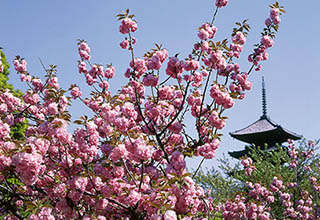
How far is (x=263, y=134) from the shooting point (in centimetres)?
2370

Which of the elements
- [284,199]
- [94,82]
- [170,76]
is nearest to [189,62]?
[170,76]

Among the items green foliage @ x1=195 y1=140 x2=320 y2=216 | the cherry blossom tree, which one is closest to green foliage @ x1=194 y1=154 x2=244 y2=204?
green foliage @ x1=195 y1=140 x2=320 y2=216

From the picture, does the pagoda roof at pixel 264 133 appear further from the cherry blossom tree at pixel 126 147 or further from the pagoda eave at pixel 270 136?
the cherry blossom tree at pixel 126 147

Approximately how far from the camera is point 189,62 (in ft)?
11.3

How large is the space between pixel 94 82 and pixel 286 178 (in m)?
8.63

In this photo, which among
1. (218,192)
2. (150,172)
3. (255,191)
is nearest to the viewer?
(150,172)

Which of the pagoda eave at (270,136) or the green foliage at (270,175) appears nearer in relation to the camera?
the green foliage at (270,175)

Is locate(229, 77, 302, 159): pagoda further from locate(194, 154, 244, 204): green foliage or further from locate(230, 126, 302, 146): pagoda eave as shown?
locate(194, 154, 244, 204): green foliage

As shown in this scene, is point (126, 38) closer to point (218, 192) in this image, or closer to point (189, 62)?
point (189, 62)

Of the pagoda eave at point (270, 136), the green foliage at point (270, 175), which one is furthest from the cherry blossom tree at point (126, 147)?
the pagoda eave at point (270, 136)

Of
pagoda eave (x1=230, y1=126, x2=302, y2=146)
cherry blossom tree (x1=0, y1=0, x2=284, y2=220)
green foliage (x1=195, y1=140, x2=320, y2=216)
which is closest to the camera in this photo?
cherry blossom tree (x1=0, y1=0, x2=284, y2=220)

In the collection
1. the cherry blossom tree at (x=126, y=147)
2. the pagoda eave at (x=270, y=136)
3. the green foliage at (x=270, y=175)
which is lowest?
the cherry blossom tree at (x=126, y=147)

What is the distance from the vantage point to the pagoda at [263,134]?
2323 cm

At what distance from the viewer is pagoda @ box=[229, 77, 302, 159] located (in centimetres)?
2323
